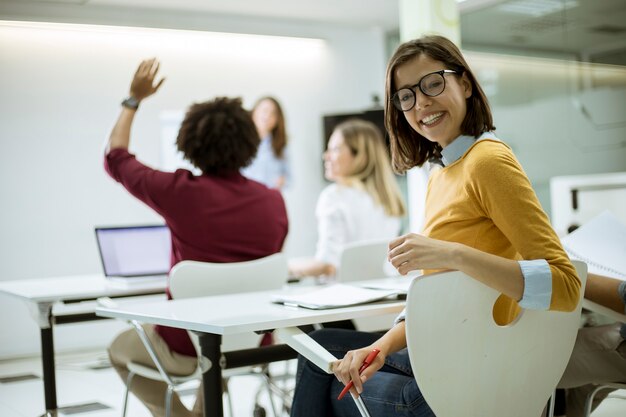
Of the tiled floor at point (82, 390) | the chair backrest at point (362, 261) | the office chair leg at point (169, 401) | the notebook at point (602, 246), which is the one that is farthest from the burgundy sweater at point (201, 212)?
the tiled floor at point (82, 390)

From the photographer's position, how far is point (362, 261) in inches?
132

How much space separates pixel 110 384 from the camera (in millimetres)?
4871

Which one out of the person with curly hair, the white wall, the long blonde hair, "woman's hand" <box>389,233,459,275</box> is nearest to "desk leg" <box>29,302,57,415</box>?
the person with curly hair

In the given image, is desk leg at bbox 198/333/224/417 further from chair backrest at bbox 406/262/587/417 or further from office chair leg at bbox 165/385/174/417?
chair backrest at bbox 406/262/587/417

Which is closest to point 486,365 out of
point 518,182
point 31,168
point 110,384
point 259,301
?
point 518,182

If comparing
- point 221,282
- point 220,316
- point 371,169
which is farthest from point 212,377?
point 371,169

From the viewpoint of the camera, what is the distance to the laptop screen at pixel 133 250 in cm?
336

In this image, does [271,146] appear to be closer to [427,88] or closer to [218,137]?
[218,137]

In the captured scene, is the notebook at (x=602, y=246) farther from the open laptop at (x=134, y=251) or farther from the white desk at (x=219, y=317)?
the open laptop at (x=134, y=251)

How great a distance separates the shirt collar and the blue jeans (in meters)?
0.50

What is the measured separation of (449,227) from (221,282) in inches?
43.5

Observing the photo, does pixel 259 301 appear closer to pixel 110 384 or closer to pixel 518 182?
pixel 518 182

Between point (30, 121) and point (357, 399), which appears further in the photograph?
point (30, 121)

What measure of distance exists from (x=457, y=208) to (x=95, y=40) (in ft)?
18.1
